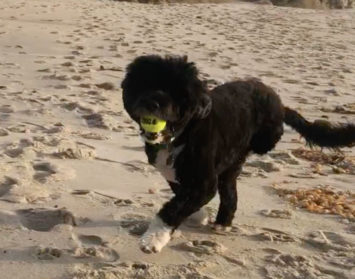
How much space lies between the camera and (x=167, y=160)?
3.21 m

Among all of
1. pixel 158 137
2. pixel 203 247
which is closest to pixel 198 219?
pixel 203 247

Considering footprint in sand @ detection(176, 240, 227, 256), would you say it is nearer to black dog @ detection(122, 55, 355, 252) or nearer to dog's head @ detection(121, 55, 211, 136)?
black dog @ detection(122, 55, 355, 252)

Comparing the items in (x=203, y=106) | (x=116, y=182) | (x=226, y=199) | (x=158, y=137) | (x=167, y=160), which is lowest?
(x=116, y=182)

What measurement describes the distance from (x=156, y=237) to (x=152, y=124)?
1.88 ft

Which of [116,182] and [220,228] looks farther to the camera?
[116,182]

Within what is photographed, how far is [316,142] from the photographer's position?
13.4 feet

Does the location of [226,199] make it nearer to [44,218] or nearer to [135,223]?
[135,223]

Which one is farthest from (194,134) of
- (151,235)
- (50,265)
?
(50,265)

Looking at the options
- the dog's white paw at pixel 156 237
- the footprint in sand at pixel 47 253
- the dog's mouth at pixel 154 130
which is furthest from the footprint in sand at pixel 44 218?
the dog's mouth at pixel 154 130

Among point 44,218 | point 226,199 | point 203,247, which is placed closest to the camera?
point 203,247

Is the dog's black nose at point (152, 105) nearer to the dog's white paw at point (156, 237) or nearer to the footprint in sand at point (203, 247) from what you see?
the dog's white paw at point (156, 237)

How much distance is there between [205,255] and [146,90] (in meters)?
0.94

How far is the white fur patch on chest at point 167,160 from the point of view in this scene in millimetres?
3191

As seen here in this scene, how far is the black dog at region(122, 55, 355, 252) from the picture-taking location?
301 centimetres
